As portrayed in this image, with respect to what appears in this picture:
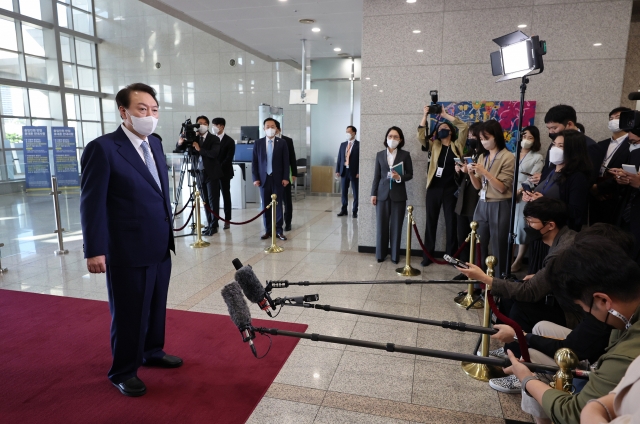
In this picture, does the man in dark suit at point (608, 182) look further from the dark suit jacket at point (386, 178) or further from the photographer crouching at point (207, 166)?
the photographer crouching at point (207, 166)

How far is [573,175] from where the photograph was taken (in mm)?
3203

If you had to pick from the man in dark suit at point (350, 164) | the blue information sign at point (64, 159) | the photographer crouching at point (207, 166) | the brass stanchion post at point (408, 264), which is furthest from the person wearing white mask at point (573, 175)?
the blue information sign at point (64, 159)

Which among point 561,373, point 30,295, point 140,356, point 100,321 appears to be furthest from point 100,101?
point 561,373

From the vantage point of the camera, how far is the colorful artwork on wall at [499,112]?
16.4 feet

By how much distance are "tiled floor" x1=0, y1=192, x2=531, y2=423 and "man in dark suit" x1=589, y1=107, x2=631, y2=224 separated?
1426 mm

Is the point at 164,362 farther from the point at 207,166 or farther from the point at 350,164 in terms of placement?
the point at 350,164

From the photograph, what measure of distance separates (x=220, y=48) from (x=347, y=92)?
199 inches

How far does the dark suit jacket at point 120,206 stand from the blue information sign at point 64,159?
686 cm

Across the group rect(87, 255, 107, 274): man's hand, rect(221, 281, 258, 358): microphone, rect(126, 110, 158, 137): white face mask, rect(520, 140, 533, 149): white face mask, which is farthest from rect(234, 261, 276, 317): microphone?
rect(520, 140, 533, 149): white face mask

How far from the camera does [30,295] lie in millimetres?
4172

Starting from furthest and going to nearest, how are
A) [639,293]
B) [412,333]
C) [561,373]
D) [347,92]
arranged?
[347,92]
[412,333]
[561,373]
[639,293]

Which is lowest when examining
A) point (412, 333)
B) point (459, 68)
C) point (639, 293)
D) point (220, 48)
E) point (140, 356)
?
point (412, 333)

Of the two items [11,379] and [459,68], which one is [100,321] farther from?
[459,68]

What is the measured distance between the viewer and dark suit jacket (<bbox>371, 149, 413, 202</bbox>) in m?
5.08
